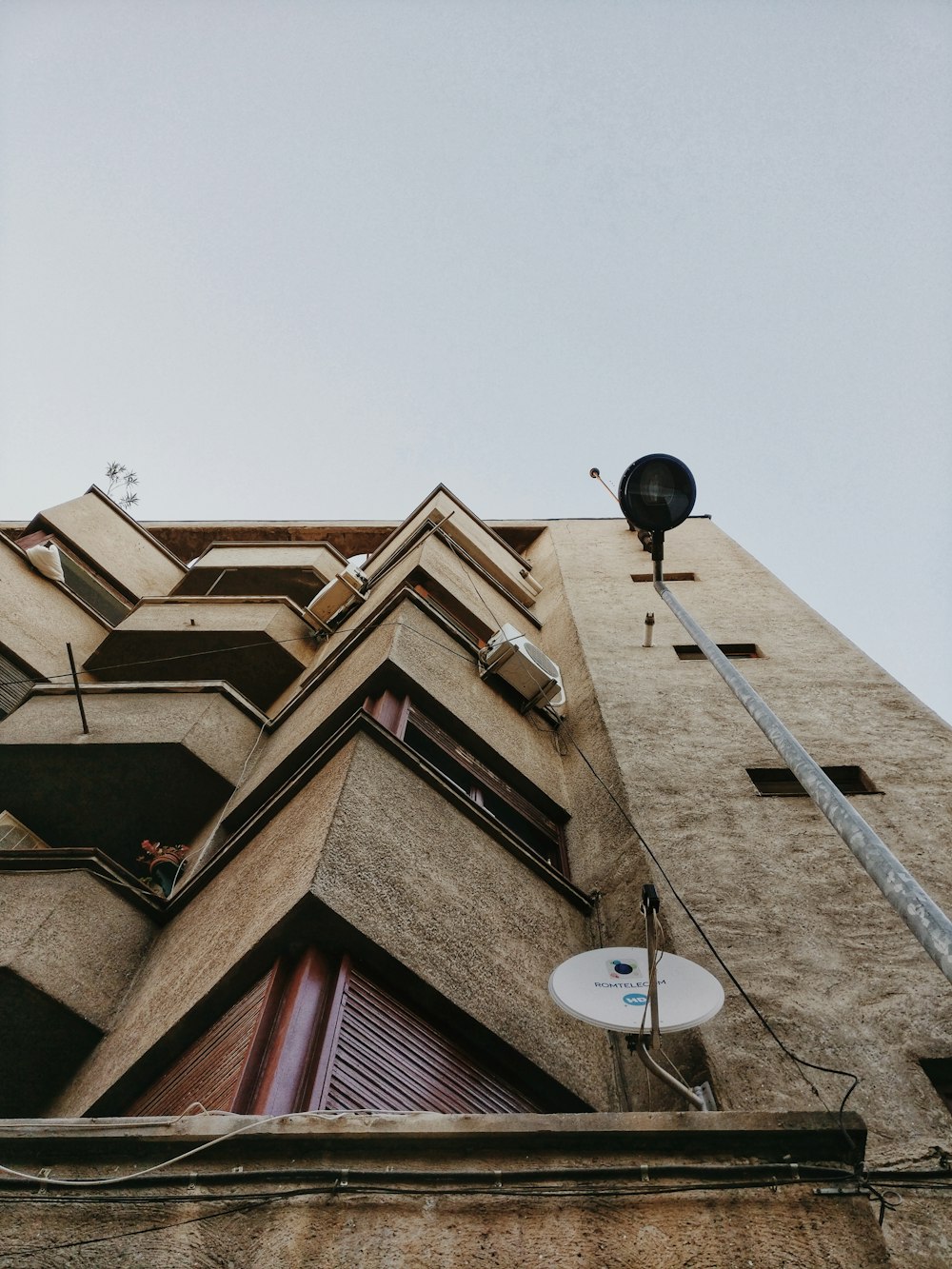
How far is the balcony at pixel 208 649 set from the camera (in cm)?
1176

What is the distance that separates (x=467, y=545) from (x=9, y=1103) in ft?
→ 39.2

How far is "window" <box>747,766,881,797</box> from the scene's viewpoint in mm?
7141

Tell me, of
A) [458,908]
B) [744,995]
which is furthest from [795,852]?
[458,908]

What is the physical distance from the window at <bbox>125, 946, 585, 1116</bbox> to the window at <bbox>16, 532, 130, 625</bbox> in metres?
10.4

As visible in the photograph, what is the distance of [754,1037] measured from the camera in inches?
183

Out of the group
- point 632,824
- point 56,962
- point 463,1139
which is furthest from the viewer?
point 632,824

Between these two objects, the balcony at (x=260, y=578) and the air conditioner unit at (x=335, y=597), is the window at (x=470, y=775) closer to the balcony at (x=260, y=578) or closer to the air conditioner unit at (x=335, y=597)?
the air conditioner unit at (x=335, y=597)

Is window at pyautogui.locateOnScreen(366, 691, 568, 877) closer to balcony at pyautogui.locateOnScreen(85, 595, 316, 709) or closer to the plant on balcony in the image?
the plant on balcony

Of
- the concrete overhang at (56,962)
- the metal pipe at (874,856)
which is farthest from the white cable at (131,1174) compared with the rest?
the concrete overhang at (56,962)

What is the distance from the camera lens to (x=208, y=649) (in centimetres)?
1195

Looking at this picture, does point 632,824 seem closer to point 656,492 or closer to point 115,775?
point 656,492

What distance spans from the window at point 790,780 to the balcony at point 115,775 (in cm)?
491

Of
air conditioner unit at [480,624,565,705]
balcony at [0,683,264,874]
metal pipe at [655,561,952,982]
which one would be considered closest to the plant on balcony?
balcony at [0,683,264,874]

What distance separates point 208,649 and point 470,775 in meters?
5.68
